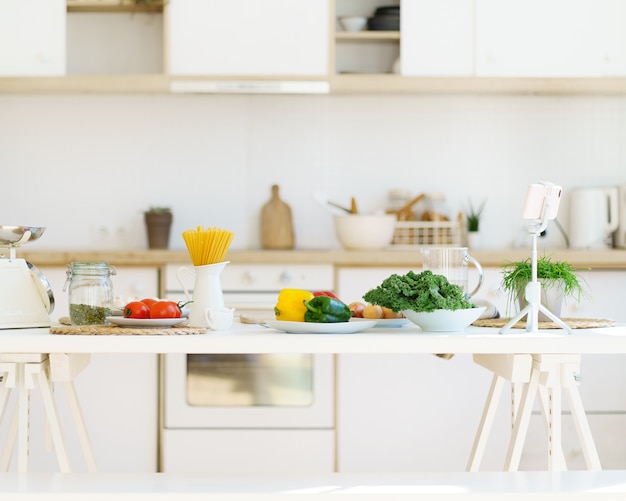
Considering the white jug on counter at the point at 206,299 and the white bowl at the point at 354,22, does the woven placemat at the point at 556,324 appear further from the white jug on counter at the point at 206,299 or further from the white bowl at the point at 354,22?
the white bowl at the point at 354,22

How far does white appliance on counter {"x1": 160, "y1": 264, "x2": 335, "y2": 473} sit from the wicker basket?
0.55 metres

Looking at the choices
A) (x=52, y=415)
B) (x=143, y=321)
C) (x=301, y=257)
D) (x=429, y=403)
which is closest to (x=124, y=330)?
(x=143, y=321)

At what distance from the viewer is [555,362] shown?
1.94 metres

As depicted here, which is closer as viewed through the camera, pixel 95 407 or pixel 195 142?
pixel 95 407

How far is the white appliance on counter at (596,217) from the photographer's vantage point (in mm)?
3947

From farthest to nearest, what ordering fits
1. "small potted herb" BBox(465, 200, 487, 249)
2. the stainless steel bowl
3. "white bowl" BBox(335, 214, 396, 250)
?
1. "small potted herb" BBox(465, 200, 487, 249)
2. "white bowl" BBox(335, 214, 396, 250)
3. the stainless steel bowl

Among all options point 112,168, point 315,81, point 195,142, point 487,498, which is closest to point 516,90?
point 315,81

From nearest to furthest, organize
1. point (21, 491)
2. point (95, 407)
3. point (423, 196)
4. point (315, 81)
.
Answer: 1. point (21, 491)
2. point (95, 407)
3. point (315, 81)
4. point (423, 196)

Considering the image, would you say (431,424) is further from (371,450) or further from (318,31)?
(318,31)

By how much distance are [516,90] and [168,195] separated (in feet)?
5.52

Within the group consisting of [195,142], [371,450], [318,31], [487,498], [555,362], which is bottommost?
[371,450]

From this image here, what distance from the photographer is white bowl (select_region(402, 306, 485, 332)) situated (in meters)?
1.93

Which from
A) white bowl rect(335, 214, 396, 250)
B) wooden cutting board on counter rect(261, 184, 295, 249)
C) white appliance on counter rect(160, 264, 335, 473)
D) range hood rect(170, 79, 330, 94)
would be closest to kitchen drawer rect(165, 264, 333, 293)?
white appliance on counter rect(160, 264, 335, 473)

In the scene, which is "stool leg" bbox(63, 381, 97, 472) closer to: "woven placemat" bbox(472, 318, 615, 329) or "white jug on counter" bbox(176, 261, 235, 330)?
"white jug on counter" bbox(176, 261, 235, 330)
